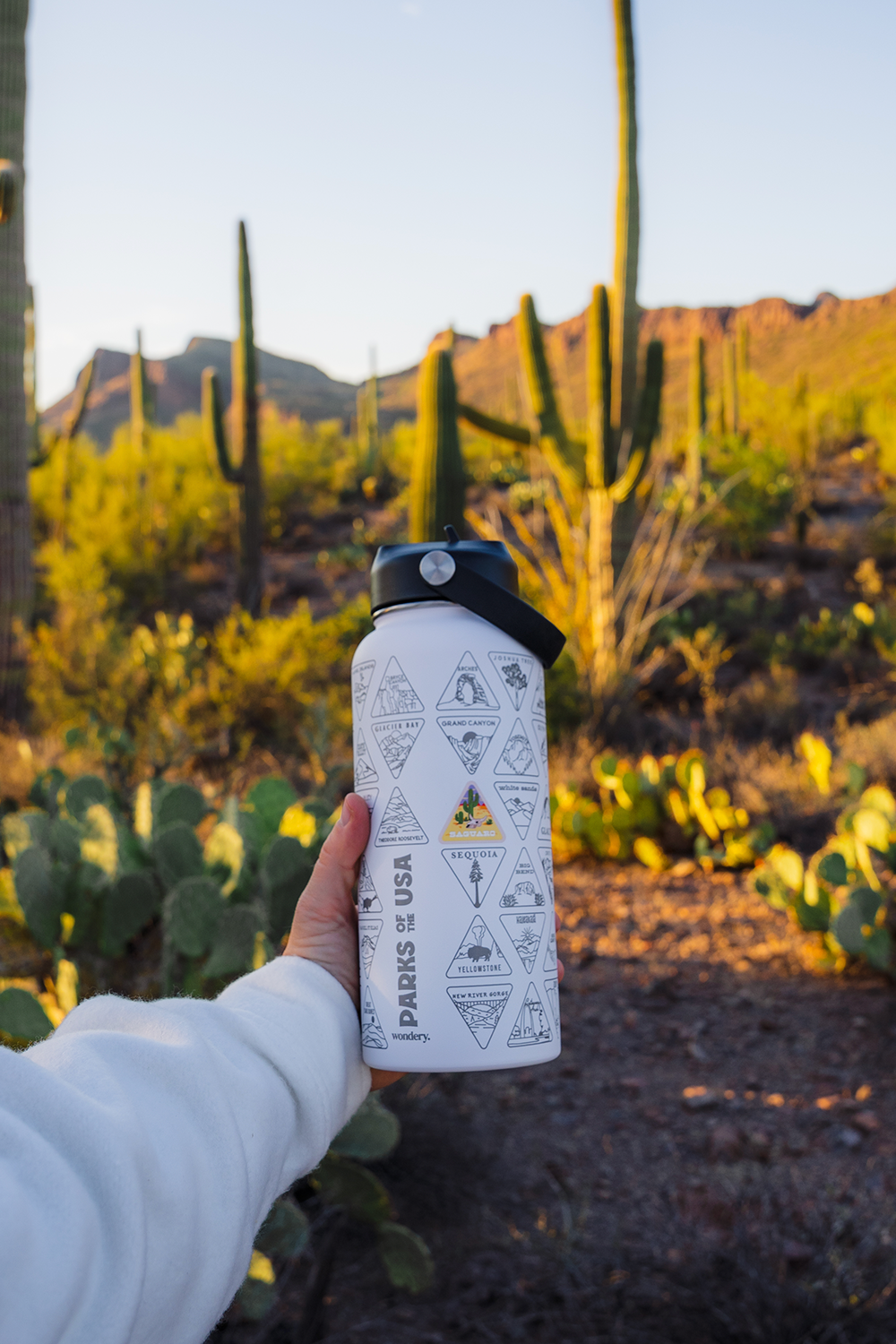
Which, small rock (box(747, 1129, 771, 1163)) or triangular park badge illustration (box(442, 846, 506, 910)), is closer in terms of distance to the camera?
triangular park badge illustration (box(442, 846, 506, 910))

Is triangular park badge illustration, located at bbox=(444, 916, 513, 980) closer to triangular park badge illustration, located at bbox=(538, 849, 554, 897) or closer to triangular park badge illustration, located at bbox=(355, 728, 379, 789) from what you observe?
triangular park badge illustration, located at bbox=(538, 849, 554, 897)

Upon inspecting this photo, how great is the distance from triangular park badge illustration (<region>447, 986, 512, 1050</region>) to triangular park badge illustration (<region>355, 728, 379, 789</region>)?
1.08ft

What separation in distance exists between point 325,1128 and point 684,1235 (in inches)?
71.3

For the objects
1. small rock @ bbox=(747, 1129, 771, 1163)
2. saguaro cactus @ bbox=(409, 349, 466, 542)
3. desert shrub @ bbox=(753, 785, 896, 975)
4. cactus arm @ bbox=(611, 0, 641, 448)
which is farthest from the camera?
saguaro cactus @ bbox=(409, 349, 466, 542)

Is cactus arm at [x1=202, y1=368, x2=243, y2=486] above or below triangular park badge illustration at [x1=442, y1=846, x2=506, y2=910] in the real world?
above

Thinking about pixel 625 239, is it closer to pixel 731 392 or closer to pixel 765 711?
pixel 765 711

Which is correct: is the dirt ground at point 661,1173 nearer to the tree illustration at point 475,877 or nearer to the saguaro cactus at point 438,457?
the tree illustration at point 475,877

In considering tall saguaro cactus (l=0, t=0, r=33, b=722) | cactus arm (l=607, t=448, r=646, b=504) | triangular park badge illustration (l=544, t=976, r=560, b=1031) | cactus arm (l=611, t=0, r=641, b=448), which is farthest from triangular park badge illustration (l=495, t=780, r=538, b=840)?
cactus arm (l=611, t=0, r=641, b=448)

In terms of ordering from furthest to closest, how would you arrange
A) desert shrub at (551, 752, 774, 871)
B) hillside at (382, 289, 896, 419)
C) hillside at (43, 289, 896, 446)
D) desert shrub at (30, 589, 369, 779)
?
1. hillside at (43, 289, 896, 446)
2. hillside at (382, 289, 896, 419)
3. desert shrub at (30, 589, 369, 779)
4. desert shrub at (551, 752, 774, 871)

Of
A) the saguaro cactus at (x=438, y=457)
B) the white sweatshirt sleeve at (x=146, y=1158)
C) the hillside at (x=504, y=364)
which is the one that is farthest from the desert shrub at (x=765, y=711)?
the hillside at (x=504, y=364)

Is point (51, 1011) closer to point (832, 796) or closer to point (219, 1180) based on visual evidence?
point (219, 1180)

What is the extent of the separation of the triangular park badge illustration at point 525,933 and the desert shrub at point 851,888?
2.75 meters

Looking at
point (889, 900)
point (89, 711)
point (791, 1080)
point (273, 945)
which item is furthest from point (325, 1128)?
point (89, 711)

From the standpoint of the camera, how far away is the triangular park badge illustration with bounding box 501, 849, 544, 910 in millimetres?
1422
